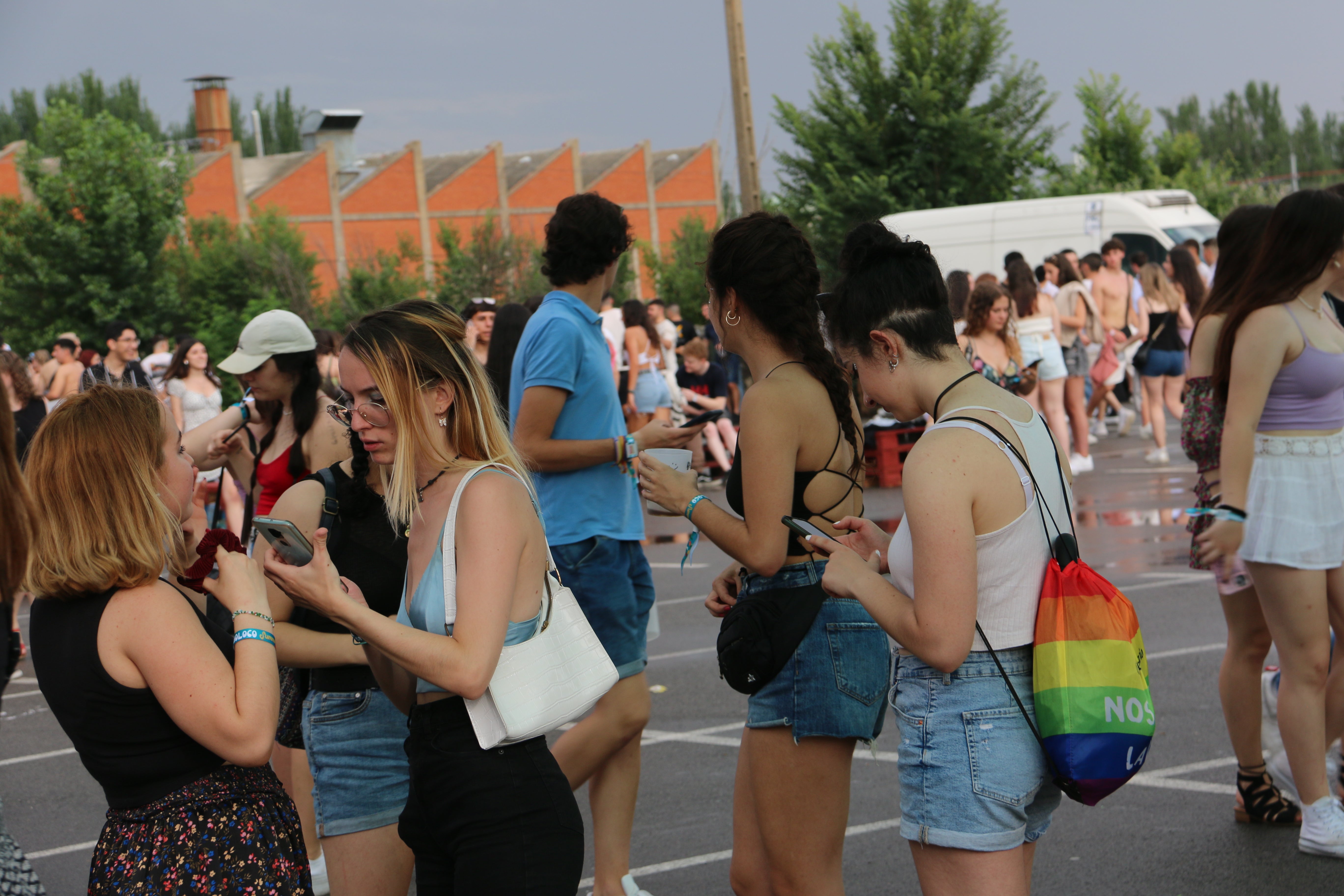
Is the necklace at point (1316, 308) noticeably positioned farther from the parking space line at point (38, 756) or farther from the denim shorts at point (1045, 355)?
the denim shorts at point (1045, 355)

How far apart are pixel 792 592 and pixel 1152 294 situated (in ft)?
45.2

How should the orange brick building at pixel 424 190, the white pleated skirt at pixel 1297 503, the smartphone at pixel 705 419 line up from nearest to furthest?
the smartphone at pixel 705 419
the white pleated skirt at pixel 1297 503
the orange brick building at pixel 424 190

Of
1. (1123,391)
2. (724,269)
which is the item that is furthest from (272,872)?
(1123,391)

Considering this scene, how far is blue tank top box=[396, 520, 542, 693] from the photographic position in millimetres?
2531

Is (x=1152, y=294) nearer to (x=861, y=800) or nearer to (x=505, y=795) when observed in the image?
(x=861, y=800)

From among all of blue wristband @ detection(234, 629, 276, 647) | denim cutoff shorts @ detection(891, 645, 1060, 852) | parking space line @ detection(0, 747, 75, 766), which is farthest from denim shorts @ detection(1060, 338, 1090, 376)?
blue wristband @ detection(234, 629, 276, 647)

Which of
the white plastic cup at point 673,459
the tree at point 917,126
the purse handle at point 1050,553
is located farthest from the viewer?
the tree at point 917,126

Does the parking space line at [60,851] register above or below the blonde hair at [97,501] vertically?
below

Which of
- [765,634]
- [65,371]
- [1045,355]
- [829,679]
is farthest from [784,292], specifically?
[65,371]

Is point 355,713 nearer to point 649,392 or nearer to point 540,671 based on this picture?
point 540,671

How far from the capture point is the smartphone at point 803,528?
9.28 feet

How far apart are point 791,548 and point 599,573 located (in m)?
1.29

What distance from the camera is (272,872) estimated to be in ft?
8.52

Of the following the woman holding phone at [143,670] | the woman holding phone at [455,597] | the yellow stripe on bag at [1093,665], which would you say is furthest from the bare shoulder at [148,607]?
the yellow stripe on bag at [1093,665]
